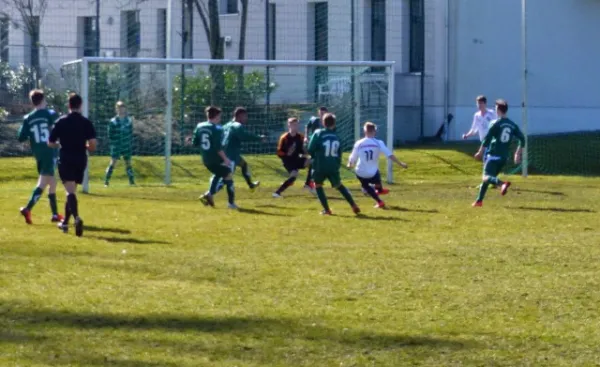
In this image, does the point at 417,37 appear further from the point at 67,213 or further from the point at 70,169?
the point at 70,169

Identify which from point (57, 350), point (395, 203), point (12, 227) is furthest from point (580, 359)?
point (395, 203)

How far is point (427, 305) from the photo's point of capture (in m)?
10.1

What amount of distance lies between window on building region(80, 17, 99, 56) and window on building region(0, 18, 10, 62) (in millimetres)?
2276

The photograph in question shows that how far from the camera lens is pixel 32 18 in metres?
36.5

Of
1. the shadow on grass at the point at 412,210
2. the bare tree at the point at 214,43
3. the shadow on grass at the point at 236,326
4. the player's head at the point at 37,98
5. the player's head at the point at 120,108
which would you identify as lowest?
the shadow on grass at the point at 236,326

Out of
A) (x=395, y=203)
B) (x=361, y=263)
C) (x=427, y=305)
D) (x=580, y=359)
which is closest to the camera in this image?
(x=580, y=359)

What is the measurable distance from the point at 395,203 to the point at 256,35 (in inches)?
614

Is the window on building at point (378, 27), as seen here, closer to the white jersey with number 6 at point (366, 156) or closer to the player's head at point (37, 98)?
the white jersey with number 6 at point (366, 156)

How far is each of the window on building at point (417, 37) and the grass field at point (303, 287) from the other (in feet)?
50.6

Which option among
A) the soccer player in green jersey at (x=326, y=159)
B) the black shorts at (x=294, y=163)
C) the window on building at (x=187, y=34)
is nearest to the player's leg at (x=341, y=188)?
the soccer player in green jersey at (x=326, y=159)

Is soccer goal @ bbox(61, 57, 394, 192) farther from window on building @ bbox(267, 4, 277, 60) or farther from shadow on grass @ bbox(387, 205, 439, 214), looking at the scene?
shadow on grass @ bbox(387, 205, 439, 214)

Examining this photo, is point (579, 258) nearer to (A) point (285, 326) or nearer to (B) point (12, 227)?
(A) point (285, 326)

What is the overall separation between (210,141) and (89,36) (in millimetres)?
16704

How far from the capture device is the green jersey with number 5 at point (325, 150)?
1789cm
